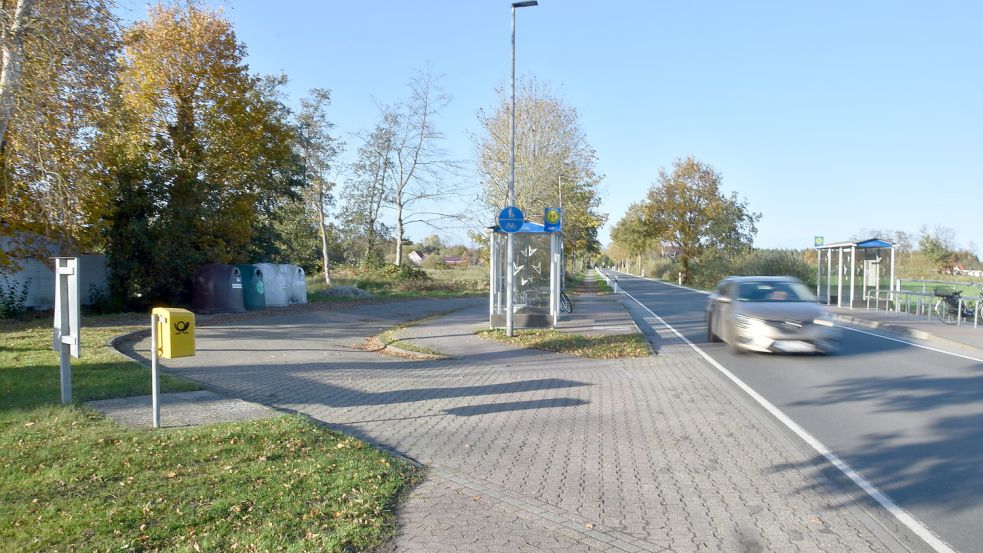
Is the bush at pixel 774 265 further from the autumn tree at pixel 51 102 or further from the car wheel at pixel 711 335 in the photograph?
the autumn tree at pixel 51 102

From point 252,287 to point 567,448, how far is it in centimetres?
1995

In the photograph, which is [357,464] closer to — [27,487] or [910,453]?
[27,487]

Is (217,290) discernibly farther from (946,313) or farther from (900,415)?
(946,313)

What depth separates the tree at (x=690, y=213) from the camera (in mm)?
60562

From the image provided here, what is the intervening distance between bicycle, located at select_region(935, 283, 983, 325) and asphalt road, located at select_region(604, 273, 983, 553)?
6.59m

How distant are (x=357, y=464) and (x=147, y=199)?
19.1 m

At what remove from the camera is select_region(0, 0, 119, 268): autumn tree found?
40.7 ft

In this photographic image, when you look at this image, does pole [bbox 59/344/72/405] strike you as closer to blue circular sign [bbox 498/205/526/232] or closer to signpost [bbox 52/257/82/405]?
signpost [bbox 52/257/82/405]

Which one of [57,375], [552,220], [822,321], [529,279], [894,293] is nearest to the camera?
[57,375]

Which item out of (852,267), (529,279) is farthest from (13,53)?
(852,267)

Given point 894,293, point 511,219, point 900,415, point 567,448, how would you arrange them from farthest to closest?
point 894,293
point 511,219
point 900,415
point 567,448

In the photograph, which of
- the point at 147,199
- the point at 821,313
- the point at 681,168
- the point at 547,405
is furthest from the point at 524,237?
the point at 681,168

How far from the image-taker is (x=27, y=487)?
5.07 m

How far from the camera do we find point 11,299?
1875 centimetres
